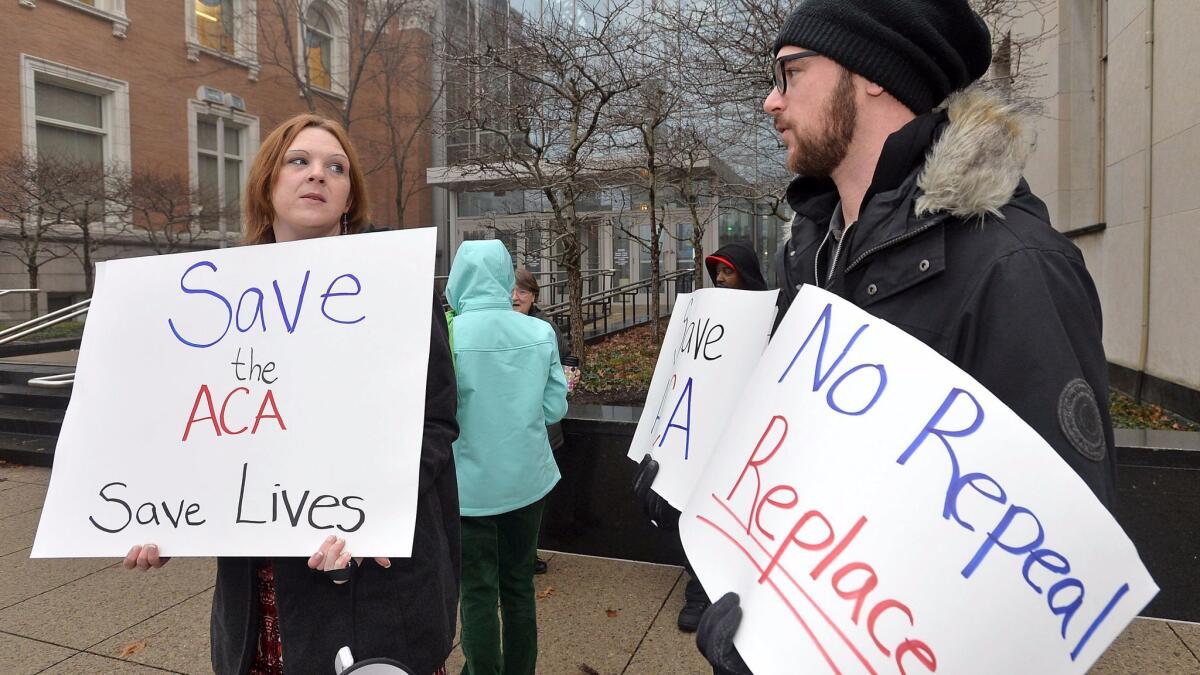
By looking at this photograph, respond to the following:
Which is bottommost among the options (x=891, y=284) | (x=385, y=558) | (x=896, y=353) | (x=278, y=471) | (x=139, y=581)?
(x=139, y=581)

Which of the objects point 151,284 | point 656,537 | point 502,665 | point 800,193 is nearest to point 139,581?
point 502,665

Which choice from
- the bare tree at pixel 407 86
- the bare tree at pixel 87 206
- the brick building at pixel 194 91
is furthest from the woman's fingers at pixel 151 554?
the bare tree at pixel 87 206

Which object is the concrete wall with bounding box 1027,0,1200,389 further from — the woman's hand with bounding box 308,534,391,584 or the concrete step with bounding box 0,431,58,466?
the concrete step with bounding box 0,431,58,466

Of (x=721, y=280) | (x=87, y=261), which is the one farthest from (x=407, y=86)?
(x=721, y=280)

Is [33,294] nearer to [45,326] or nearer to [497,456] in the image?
[45,326]

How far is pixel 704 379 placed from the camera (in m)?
2.20

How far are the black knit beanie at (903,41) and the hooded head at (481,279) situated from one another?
1.73 meters

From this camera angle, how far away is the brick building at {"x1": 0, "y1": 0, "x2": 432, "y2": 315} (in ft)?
52.9

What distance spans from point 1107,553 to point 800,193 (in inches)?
42.6

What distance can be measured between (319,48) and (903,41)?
74.9 feet

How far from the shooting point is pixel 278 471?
5.18 feet

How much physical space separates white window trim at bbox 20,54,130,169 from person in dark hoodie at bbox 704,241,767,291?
1791 cm

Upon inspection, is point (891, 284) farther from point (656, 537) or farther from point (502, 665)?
point (656, 537)

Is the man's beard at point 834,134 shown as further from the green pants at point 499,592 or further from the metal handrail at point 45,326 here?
the metal handrail at point 45,326
